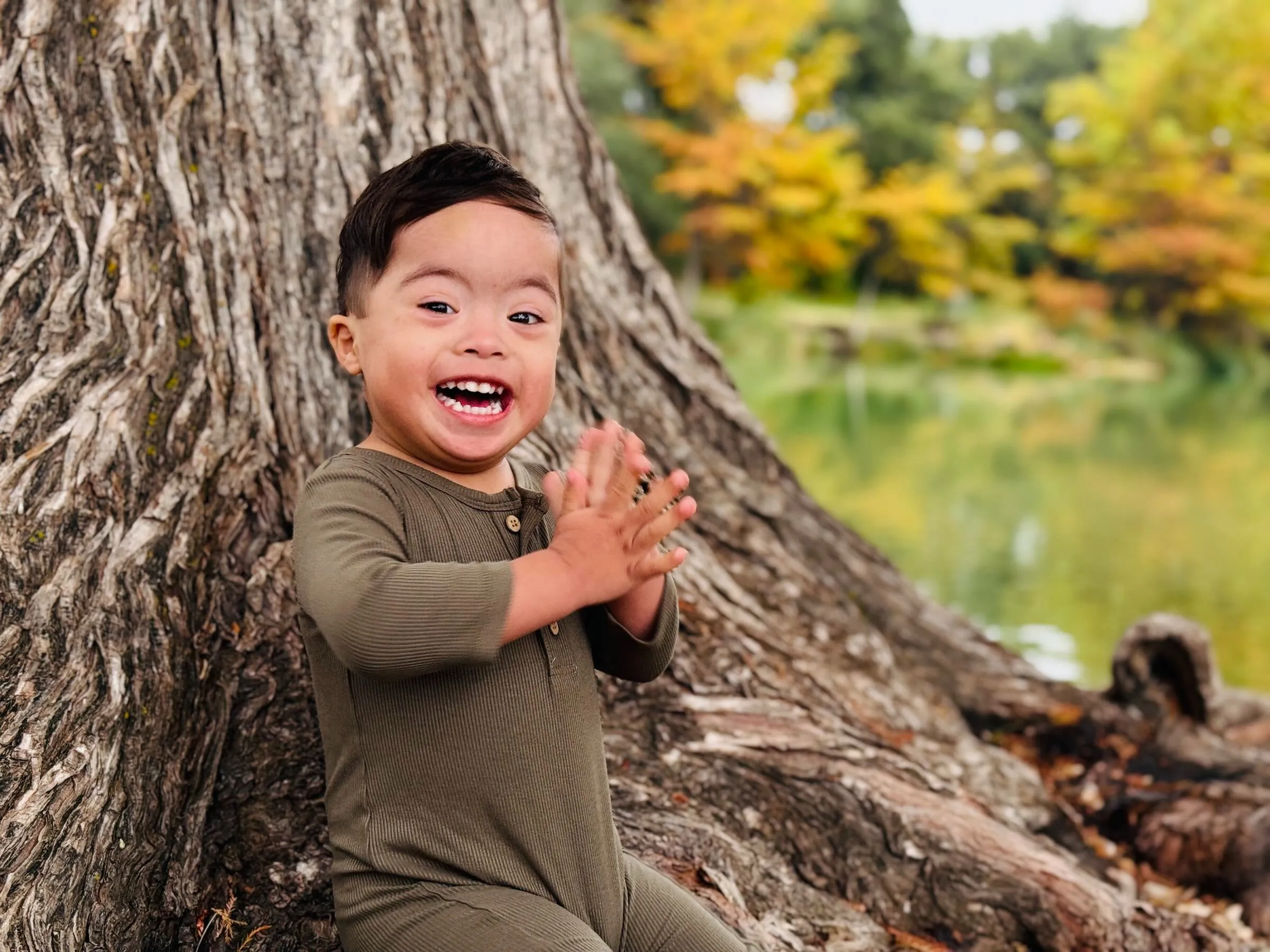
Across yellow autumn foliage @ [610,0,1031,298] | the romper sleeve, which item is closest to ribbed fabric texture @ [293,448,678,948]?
the romper sleeve

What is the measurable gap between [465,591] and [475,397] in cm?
27

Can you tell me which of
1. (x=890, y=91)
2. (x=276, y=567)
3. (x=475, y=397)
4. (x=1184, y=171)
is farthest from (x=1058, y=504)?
(x=890, y=91)

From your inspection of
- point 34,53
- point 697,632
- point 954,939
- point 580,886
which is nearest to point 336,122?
point 34,53

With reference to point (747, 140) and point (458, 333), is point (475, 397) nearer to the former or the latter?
point (458, 333)

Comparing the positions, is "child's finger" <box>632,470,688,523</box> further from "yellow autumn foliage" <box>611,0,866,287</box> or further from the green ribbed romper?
"yellow autumn foliage" <box>611,0,866,287</box>

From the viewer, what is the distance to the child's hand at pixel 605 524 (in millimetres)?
1250

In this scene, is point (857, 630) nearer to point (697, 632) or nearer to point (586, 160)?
point (697, 632)

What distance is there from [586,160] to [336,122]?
0.66 m

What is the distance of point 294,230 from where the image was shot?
202 cm

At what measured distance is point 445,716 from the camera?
1.31 metres

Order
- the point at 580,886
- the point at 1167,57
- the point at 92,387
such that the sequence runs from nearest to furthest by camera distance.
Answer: the point at 580,886 < the point at 92,387 < the point at 1167,57

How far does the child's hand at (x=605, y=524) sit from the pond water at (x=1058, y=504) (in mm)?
3513

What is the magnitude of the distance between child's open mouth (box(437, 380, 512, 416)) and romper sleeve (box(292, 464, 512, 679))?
0.19 m

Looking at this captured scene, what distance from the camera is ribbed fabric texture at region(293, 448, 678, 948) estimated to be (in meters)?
1.22
